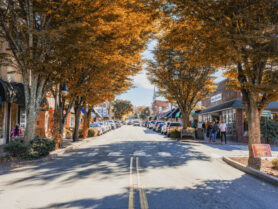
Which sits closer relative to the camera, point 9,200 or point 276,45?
point 9,200

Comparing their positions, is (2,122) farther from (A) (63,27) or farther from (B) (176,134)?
(B) (176,134)

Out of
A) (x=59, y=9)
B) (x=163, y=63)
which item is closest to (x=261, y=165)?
(x=59, y=9)

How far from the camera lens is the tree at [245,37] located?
336 inches

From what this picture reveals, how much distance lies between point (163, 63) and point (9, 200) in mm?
19671

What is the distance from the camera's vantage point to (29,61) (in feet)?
33.3

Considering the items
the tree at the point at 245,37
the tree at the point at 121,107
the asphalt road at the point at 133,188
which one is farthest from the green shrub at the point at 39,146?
the tree at the point at 121,107

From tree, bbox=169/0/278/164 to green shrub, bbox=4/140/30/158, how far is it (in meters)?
8.41

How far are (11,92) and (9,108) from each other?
331 centimetres

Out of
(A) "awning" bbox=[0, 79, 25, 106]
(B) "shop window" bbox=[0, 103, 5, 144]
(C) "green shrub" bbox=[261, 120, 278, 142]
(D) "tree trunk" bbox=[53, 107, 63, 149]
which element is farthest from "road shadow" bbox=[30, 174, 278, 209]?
(B) "shop window" bbox=[0, 103, 5, 144]

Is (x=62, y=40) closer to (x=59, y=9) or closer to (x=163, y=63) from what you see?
(x=59, y=9)

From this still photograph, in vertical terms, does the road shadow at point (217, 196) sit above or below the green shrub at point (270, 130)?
below

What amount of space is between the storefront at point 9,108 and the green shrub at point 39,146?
4884 millimetres

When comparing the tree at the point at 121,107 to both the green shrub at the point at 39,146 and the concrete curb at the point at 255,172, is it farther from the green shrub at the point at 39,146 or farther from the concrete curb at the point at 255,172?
the concrete curb at the point at 255,172

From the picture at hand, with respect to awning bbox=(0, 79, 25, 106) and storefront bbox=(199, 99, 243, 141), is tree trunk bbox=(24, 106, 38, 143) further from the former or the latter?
storefront bbox=(199, 99, 243, 141)
